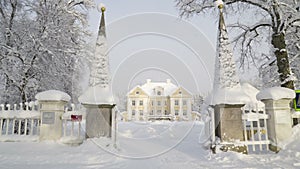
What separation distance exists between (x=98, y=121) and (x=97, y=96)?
768 mm

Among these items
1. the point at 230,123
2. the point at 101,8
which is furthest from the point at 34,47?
the point at 230,123

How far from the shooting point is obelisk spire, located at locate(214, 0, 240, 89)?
21.1 ft

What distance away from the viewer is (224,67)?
21.2 ft

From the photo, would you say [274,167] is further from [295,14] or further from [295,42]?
[295,42]

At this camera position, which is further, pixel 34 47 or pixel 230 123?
pixel 34 47

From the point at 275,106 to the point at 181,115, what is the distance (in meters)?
24.4

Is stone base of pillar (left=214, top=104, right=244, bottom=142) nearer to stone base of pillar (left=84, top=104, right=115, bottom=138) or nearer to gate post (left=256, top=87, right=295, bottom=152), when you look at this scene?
gate post (left=256, top=87, right=295, bottom=152)

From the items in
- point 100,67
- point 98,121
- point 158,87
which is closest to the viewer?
point 98,121

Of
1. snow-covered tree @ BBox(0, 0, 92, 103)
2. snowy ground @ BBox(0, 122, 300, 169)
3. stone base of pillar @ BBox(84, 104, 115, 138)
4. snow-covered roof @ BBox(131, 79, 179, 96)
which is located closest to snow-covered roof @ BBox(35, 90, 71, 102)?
stone base of pillar @ BBox(84, 104, 115, 138)

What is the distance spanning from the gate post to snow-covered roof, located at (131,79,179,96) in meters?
28.7

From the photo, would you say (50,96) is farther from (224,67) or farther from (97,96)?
(224,67)

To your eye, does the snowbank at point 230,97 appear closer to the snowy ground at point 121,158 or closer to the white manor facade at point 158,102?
the snowy ground at point 121,158

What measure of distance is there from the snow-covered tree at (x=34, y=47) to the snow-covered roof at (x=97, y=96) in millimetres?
5435

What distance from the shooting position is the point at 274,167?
464 cm
